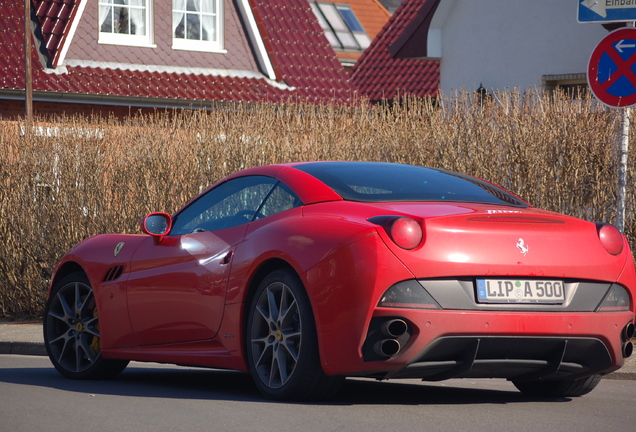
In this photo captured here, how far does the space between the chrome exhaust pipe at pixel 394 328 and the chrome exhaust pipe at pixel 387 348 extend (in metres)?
0.04

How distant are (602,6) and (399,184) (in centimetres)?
396

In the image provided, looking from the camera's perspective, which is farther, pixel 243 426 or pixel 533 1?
pixel 533 1

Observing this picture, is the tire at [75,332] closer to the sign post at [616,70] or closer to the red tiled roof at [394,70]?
the sign post at [616,70]

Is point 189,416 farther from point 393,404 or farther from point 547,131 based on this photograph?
point 547,131

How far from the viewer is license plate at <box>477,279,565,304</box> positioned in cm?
643

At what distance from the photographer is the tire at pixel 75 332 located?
8547 millimetres

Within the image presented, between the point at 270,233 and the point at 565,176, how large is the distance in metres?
6.15

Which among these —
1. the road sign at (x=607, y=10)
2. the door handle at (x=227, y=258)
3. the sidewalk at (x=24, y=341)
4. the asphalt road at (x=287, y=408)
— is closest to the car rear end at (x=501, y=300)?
the asphalt road at (x=287, y=408)

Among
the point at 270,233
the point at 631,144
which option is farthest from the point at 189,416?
the point at 631,144

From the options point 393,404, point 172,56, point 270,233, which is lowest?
point 393,404

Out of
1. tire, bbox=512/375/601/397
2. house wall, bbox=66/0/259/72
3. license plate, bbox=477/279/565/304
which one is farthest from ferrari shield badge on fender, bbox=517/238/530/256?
house wall, bbox=66/0/259/72

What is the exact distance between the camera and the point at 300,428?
5957 millimetres

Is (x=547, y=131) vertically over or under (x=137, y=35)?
under

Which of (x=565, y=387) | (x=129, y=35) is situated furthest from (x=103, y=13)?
(x=565, y=387)
